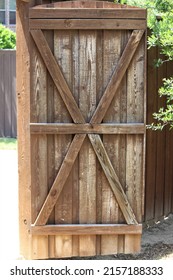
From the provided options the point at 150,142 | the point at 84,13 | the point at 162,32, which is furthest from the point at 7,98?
the point at 84,13

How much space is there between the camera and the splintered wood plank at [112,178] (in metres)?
5.30

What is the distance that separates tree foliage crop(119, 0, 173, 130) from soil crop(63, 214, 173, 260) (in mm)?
1280

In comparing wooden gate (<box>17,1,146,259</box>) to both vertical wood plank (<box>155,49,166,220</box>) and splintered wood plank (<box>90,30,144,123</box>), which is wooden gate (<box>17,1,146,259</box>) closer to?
splintered wood plank (<box>90,30,144,123</box>)

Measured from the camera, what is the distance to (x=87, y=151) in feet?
17.6

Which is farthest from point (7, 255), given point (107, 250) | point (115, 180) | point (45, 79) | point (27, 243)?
point (45, 79)

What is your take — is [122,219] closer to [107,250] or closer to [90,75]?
[107,250]

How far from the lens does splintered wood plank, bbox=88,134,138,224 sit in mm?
5301

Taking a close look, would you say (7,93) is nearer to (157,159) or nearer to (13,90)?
(13,90)

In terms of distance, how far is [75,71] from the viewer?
5.27 metres

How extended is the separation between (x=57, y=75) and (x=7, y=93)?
33.8 ft

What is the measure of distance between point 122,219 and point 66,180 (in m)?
0.67

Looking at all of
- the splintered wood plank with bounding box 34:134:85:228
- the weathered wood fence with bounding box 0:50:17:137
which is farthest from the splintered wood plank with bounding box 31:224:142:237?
the weathered wood fence with bounding box 0:50:17:137

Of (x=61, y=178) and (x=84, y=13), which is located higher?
(x=84, y=13)

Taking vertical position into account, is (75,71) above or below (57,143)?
above
